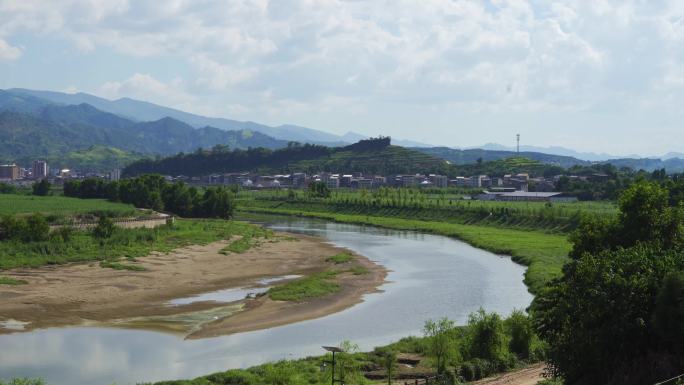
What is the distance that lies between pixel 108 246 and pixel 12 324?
30.5 m

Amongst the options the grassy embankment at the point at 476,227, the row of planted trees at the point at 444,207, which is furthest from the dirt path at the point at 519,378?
the row of planted trees at the point at 444,207

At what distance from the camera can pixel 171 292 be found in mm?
53188

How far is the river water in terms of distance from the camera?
32.2 meters

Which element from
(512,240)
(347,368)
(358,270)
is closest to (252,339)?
(347,368)

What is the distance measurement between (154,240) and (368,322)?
41026 mm

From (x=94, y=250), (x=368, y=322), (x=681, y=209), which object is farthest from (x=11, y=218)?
(x=681, y=209)

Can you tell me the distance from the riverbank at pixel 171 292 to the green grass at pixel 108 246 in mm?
1825

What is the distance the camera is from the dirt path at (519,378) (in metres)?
28.2

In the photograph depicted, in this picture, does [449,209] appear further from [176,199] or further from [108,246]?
[108,246]

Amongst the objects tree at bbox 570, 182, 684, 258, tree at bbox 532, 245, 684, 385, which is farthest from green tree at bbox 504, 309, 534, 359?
tree at bbox 570, 182, 684, 258

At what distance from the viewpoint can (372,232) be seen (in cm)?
10875

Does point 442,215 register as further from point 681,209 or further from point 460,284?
point 681,209

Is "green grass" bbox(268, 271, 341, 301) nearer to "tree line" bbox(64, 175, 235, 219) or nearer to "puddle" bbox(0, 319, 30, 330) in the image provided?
"puddle" bbox(0, 319, 30, 330)

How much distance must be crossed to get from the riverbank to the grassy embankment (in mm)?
15535
